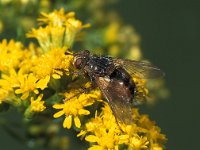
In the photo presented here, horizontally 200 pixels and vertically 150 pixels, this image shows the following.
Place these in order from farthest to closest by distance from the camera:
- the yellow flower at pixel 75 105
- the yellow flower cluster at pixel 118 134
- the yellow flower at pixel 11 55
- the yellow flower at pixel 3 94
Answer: the yellow flower at pixel 11 55 < the yellow flower at pixel 3 94 < the yellow flower at pixel 75 105 < the yellow flower cluster at pixel 118 134

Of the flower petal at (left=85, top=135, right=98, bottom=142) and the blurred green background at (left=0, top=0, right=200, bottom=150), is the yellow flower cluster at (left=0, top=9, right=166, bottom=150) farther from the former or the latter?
the blurred green background at (left=0, top=0, right=200, bottom=150)

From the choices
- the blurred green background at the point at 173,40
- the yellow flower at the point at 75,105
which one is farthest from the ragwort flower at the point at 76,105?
the blurred green background at the point at 173,40

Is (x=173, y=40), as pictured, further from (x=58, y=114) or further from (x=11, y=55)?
(x=58, y=114)

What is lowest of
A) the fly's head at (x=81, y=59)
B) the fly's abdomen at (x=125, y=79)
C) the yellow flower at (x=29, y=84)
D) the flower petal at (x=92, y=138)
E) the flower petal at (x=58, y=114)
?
A: the flower petal at (x=92, y=138)

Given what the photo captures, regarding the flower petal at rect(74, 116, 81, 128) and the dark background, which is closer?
the flower petal at rect(74, 116, 81, 128)

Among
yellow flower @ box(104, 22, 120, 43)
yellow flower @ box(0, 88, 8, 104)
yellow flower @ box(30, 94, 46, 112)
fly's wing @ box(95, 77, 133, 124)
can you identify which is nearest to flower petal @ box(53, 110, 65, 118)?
yellow flower @ box(30, 94, 46, 112)

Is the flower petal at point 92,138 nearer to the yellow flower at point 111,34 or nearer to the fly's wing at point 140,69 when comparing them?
the fly's wing at point 140,69

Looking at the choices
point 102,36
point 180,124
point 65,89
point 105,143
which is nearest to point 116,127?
point 105,143
